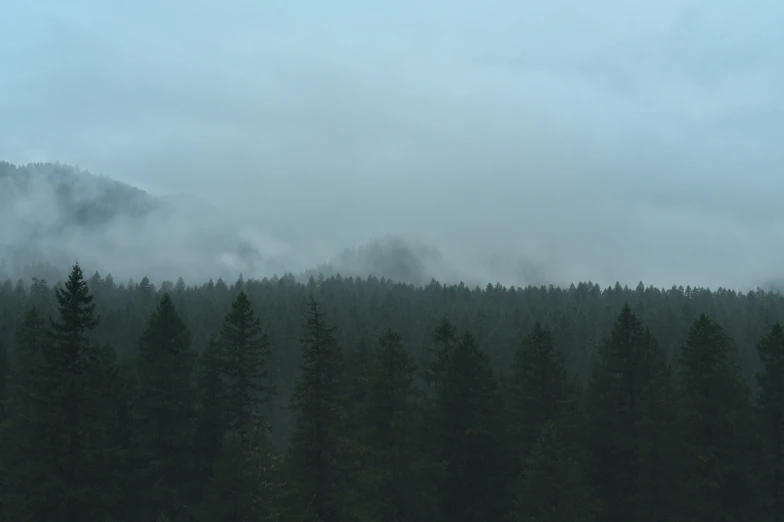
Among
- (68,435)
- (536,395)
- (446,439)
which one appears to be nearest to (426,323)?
(536,395)

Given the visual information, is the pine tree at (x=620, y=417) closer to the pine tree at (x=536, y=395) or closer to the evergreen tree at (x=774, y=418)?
the pine tree at (x=536, y=395)

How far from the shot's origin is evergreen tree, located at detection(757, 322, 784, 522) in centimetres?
3362

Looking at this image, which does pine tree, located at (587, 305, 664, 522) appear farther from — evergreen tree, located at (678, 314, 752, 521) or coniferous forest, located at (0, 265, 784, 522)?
evergreen tree, located at (678, 314, 752, 521)

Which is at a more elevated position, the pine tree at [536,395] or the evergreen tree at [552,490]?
the pine tree at [536,395]

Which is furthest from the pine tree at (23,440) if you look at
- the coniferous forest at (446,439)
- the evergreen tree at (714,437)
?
the evergreen tree at (714,437)

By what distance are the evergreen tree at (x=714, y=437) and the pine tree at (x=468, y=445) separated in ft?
32.4

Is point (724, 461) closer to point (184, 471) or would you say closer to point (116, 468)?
point (184, 471)

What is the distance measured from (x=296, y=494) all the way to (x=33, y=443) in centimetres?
1155

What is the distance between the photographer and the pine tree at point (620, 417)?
34.6 meters

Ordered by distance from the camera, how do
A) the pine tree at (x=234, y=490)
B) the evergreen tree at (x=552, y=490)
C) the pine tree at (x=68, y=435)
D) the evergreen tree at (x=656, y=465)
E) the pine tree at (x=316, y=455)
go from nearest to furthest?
the pine tree at (x=68, y=435)
the evergreen tree at (x=552, y=490)
the pine tree at (x=234, y=490)
the pine tree at (x=316, y=455)
the evergreen tree at (x=656, y=465)

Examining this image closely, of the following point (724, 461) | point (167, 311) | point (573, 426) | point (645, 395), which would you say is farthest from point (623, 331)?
point (167, 311)

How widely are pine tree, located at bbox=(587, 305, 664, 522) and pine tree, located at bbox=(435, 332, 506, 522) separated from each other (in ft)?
20.0

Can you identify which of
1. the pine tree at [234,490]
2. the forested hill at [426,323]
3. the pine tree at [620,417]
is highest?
the forested hill at [426,323]

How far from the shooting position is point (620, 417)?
35062mm
